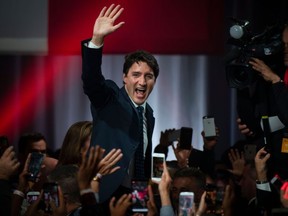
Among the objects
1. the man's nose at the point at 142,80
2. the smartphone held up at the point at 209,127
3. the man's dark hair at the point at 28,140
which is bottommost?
the man's dark hair at the point at 28,140

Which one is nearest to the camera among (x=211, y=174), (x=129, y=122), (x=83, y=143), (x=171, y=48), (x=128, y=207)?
(x=128, y=207)

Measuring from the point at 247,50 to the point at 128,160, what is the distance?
1.00 metres

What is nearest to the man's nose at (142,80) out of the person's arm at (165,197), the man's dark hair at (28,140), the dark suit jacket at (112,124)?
the dark suit jacket at (112,124)

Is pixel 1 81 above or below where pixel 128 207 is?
above

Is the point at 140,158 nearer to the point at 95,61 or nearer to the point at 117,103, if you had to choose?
the point at 117,103

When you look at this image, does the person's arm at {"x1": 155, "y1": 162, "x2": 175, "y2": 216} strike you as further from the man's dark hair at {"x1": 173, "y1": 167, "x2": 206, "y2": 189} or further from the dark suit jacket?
the man's dark hair at {"x1": 173, "y1": 167, "x2": 206, "y2": 189}

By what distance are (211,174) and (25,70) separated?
217cm

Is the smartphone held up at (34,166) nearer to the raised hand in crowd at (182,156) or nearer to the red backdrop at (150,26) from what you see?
the raised hand in crowd at (182,156)

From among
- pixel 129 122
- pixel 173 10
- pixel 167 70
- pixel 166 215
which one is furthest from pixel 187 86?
pixel 166 215

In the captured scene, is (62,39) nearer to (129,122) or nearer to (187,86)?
(187,86)

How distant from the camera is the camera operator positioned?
5.04 metres

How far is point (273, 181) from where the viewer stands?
16.3 feet

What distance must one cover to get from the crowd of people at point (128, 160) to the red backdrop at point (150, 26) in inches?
76.0

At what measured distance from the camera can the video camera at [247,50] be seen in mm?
5168
